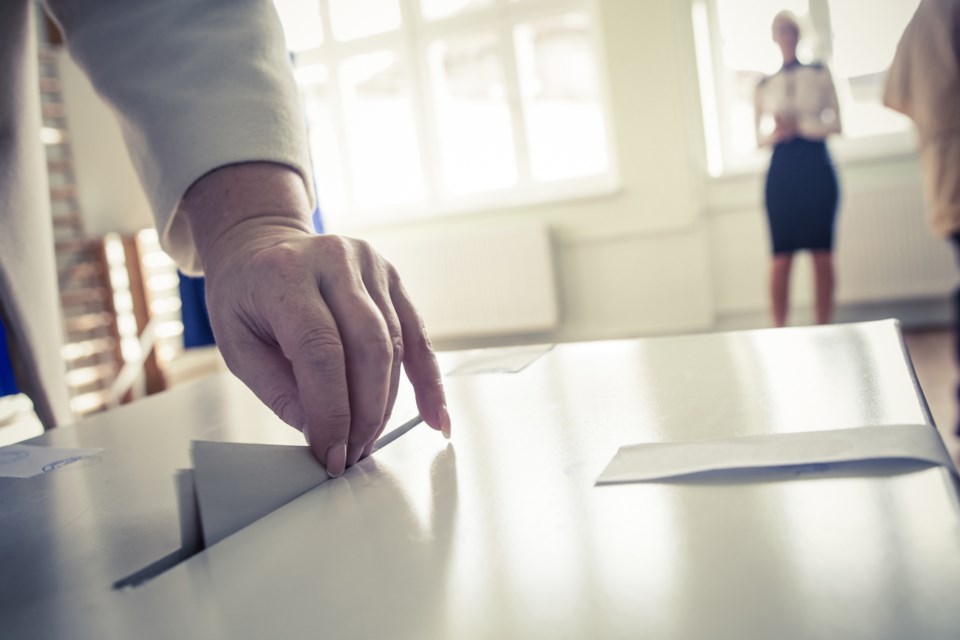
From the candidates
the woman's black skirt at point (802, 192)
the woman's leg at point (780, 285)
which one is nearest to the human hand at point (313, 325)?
the woman's black skirt at point (802, 192)

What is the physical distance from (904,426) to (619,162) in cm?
440

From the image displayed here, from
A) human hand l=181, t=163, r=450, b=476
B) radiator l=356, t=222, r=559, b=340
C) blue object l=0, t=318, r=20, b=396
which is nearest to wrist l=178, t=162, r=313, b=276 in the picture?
human hand l=181, t=163, r=450, b=476

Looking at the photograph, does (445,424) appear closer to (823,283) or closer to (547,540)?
(547,540)

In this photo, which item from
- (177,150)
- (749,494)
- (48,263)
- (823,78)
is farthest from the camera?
A: (823,78)

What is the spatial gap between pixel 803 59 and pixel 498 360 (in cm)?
424

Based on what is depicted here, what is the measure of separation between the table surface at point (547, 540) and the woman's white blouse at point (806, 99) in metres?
3.30

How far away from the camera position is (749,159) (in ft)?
15.2

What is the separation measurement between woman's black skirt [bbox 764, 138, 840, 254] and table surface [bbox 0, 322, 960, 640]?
3215mm

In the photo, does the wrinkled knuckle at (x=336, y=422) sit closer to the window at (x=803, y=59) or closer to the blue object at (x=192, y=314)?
the window at (x=803, y=59)

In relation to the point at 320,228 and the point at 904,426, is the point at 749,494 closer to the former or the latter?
the point at 904,426

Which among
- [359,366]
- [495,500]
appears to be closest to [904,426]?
[495,500]

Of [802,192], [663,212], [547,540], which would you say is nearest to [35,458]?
[547,540]

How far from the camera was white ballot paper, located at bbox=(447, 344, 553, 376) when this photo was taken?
86 cm

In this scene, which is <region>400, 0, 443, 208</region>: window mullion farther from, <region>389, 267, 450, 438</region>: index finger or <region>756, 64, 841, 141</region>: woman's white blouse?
<region>389, 267, 450, 438</region>: index finger
